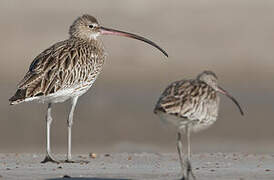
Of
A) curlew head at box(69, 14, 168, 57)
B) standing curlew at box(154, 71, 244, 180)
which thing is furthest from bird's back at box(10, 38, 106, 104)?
standing curlew at box(154, 71, 244, 180)

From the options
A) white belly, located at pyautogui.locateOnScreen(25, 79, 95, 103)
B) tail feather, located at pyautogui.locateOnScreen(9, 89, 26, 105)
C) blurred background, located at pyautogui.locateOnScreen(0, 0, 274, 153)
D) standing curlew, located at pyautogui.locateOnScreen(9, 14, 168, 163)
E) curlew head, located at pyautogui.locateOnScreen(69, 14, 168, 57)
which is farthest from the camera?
blurred background, located at pyautogui.locateOnScreen(0, 0, 274, 153)

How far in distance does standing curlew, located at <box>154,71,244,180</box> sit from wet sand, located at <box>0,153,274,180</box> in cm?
91

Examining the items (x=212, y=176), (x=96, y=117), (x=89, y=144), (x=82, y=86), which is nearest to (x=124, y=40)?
(x=96, y=117)

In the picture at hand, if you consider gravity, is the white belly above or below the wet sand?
above

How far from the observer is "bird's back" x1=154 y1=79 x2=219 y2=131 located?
14648 mm

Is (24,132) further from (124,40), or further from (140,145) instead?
(124,40)

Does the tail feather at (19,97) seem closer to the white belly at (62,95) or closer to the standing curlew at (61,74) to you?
the standing curlew at (61,74)

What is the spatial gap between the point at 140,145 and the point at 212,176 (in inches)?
250

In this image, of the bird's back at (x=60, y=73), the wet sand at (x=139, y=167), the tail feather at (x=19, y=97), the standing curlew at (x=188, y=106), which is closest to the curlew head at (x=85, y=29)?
the bird's back at (x=60, y=73)

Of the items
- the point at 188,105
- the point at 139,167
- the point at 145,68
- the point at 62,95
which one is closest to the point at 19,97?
the point at 62,95

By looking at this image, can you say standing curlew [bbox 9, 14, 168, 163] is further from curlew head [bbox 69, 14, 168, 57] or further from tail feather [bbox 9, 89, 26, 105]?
curlew head [bbox 69, 14, 168, 57]

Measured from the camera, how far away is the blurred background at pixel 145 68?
2292 cm

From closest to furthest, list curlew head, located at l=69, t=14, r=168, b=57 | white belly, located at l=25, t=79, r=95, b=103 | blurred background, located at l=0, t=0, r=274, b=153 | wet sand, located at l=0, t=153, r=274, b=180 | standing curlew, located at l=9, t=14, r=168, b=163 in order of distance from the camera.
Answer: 1. wet sand, located at l=0, t=153, r=274, b=180
2. standing curlew, located at l=9, t=14, r=168, b=163
3. white belly, located at l=25, t=79, r=95, b=103
4. curlew head, located at l=69, t=14, r=168, b=57
5. blurred background, located at l=0, t=0, r=274, b=153

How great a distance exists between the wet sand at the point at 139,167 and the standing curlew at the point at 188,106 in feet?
2.97
